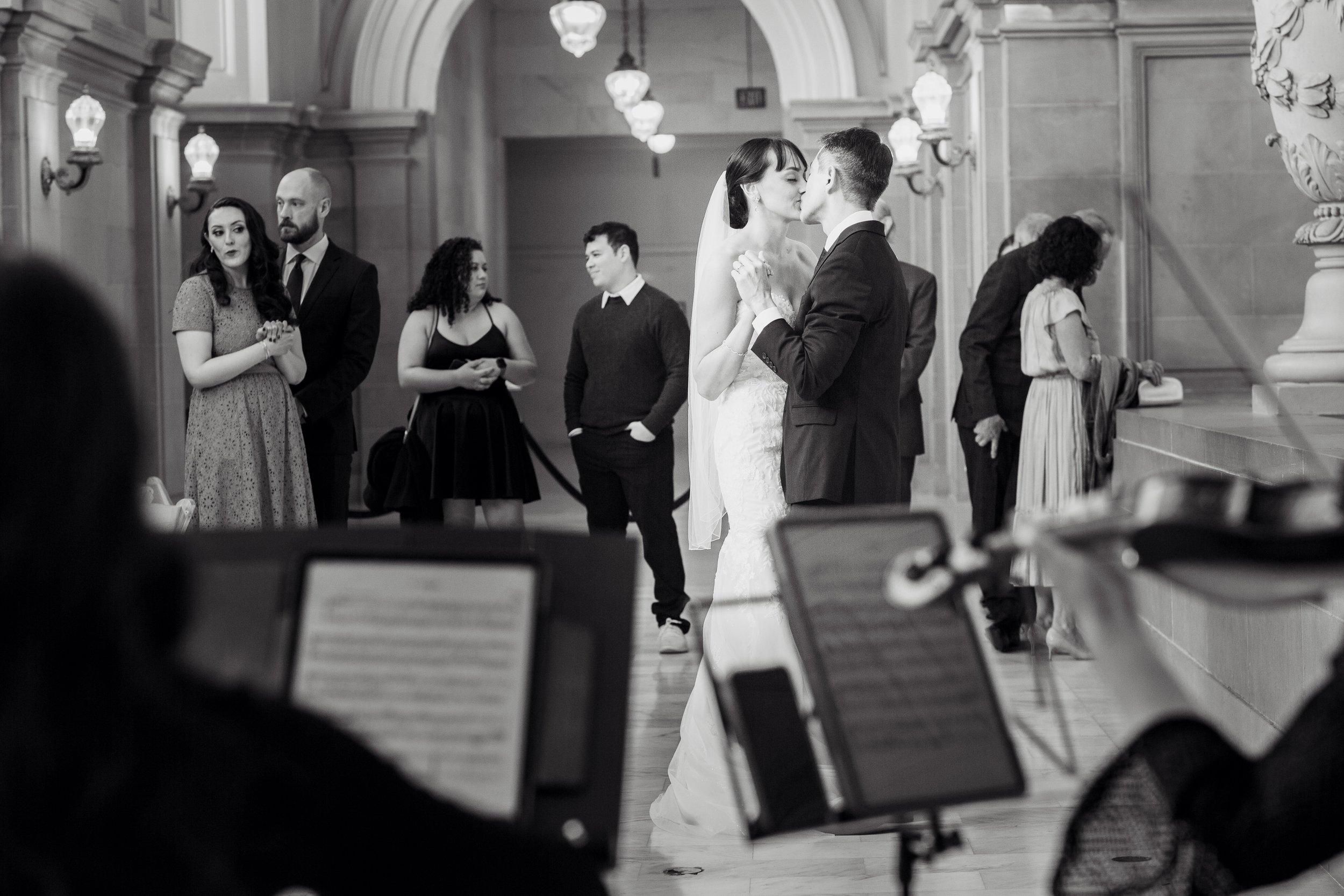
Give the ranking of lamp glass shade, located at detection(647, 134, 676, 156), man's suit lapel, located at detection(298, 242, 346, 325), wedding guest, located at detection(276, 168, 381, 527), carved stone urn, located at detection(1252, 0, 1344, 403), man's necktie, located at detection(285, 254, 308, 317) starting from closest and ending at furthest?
carved stone urn, located at detection(1252, 0, 1344, 403) < wedding guest, located at detection(276, 168, 381, 527) < man's suit lapel, located at detection(298, 242, 346, 325) < man's necktie, located at detection(285, 254, 308, 317) < lamp glass shade, located at detection(647, 134, 676, 156)

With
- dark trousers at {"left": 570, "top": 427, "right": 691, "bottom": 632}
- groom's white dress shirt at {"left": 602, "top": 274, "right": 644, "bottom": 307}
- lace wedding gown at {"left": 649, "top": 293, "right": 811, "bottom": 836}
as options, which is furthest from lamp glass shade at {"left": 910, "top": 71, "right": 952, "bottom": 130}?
lace wedding gown at {"left": 649, "top": 293, "right": 811, "bottom": 836}

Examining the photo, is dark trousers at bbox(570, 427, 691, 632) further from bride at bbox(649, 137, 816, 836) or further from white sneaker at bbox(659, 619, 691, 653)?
bride at bbox(649, 137, 816, 836)

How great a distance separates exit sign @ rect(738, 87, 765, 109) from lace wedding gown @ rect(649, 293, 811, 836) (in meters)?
16.0

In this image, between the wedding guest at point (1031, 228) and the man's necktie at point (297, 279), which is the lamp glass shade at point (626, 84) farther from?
the man's necktie at point (297, 279)

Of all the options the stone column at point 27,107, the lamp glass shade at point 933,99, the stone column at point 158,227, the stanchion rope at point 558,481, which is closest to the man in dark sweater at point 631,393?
the stanchion rope at point 558,481

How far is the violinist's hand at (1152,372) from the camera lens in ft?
22.4

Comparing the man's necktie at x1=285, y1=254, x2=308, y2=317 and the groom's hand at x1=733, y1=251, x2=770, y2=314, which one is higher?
the man's necktie at x1=285, y1=254, x2=308, y2=317

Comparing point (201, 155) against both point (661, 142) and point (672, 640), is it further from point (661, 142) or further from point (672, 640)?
point (661, 142)

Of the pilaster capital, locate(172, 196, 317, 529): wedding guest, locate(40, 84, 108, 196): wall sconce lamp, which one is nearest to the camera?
locate(172, 196, 317, 529): wedding guest

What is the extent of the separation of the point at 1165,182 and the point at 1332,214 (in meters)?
3.34

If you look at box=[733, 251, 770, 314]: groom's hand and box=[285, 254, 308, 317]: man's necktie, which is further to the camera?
box=[285, 254, 308, 317]: man's necktie

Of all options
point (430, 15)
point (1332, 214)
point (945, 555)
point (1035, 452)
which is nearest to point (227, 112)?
point (430, 15)

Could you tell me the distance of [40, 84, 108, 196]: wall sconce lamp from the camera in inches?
349

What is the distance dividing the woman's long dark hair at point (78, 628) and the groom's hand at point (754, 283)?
316 centimetres
